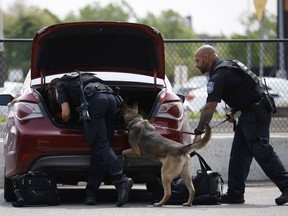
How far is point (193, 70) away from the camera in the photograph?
1712 centimetres

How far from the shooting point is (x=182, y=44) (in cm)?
1480

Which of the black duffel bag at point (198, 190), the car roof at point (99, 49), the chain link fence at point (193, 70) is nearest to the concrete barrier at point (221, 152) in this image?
the chain link fence at point (193, 70)

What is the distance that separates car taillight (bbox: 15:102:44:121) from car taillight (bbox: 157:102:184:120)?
122 cm

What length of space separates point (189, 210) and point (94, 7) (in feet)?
358

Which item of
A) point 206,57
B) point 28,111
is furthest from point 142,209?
point 206,57

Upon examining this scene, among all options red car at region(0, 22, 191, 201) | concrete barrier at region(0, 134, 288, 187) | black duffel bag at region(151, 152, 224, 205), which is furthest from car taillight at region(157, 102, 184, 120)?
concrete barrier at region(0, 134, 288, 187)

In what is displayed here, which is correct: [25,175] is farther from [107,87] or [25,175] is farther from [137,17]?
[137,17]

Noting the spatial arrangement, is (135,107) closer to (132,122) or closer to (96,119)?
(132,122)

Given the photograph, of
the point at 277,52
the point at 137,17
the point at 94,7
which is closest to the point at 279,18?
the point at 277,52

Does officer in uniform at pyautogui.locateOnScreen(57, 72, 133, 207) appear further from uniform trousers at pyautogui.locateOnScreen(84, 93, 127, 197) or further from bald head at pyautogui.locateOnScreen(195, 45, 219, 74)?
bald head at pyautogui.locateOnScreen(195, 45, 219, 74)

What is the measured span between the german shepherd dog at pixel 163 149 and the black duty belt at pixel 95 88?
34 centimetres

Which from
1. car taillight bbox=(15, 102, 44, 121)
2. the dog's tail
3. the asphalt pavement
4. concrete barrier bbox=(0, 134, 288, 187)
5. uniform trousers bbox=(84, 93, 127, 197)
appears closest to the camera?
the asphalt pavement

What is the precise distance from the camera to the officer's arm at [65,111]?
10352mm

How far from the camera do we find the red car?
1033 centimetres
